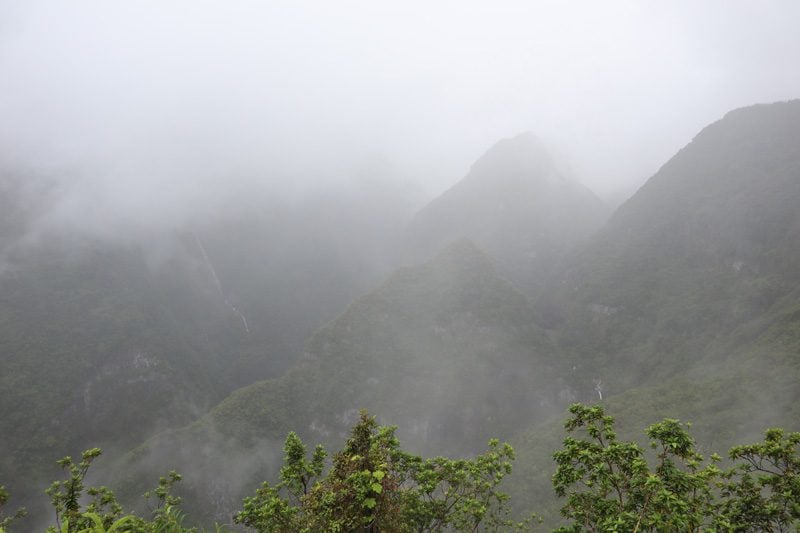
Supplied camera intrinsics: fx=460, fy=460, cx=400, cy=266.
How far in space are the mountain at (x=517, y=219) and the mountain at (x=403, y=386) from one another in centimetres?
4265

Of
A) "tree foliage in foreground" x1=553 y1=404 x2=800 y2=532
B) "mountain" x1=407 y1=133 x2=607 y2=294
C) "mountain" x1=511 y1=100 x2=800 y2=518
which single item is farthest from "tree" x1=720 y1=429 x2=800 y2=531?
"mountain" x1=407 y1=133 x2=607 y2=294

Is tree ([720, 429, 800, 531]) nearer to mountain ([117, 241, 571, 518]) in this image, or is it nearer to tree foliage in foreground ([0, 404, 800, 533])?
tree foliage in foreground ([0, 404, 800, 533])

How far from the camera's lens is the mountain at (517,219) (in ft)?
547

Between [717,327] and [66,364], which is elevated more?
[66,364]

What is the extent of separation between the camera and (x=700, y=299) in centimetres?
10450

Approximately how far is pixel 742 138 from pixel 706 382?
98293 mm

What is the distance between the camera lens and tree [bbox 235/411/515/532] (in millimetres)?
10648

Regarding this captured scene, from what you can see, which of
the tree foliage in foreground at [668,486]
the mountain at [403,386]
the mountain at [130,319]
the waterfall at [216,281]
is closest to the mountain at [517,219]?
the mountain at [130,319]

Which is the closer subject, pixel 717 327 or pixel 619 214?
pixel 717 327

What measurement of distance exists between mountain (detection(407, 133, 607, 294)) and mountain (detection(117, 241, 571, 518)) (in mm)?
42653

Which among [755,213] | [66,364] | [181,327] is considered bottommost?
[755,213]

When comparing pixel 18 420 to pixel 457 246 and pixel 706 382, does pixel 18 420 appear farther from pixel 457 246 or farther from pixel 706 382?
pixel 706 382

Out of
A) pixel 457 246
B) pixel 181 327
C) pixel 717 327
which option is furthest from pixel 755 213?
pixel 181 327

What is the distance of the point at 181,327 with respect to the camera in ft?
490
